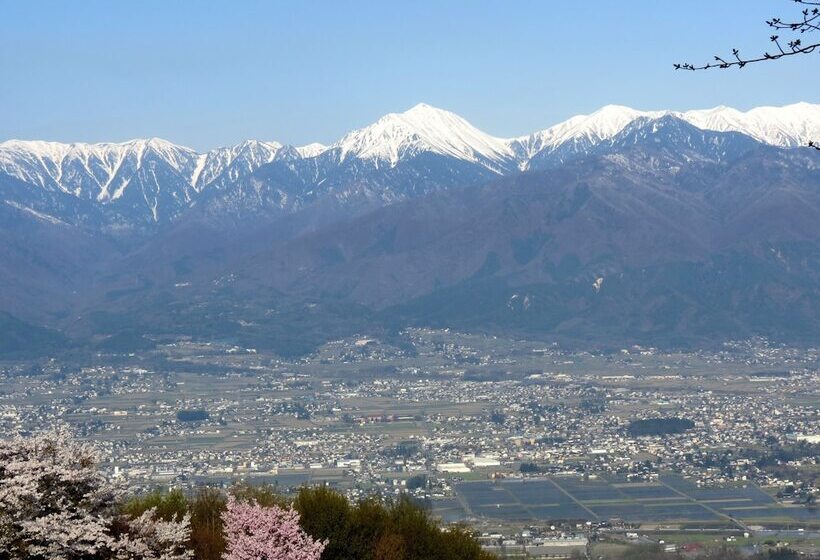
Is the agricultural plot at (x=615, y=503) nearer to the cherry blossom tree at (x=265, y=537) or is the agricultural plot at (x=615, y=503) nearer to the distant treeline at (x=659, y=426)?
the distant treeline at (x=659, y=426)

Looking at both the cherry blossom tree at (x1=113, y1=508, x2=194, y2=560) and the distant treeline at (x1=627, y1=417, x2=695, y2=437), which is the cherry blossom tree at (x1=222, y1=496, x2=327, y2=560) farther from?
the distant treeline at (x1=627, y1=417, x2=695, y2=437)

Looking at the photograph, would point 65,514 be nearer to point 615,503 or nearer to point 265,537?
point 265,537

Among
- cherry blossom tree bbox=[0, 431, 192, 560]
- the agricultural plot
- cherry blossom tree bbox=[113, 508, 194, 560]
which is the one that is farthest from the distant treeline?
cherry blossom tree bbox=[113, 508, 194, 560]

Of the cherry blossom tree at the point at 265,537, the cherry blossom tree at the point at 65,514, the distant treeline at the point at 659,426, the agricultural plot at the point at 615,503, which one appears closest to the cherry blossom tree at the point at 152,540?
the cherry blossom tree at the point at 65,514

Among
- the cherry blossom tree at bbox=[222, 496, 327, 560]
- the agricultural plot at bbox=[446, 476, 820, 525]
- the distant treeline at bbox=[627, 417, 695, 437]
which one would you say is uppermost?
the cherry blossom tree at bbox=[222, 496, 327, 560]

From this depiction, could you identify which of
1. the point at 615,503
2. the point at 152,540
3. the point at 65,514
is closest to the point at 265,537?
the point at 152,540

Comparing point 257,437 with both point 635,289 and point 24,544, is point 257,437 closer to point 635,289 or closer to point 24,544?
point 24,544
